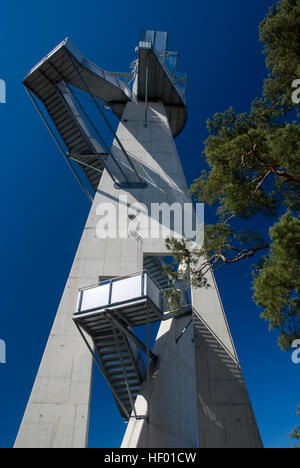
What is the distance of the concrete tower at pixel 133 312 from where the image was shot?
1113 centimetres

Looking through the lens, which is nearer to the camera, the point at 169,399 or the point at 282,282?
the point at 282,282

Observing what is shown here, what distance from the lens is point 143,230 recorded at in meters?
16.2

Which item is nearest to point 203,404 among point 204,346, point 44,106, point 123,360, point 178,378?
point 178,378

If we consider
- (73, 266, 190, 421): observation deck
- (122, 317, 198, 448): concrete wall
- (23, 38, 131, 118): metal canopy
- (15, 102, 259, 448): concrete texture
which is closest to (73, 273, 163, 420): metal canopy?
(73, 266, 190, 421): observation deck

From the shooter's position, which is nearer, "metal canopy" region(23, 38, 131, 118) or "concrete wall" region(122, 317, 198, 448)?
"concrete wall" region(122, 317, 198, 448)

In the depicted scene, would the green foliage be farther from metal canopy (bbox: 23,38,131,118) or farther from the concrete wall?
metal canopy (bbox: 23,38,131,118)

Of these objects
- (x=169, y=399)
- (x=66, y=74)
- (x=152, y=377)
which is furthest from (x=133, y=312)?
(x=66, y=74)

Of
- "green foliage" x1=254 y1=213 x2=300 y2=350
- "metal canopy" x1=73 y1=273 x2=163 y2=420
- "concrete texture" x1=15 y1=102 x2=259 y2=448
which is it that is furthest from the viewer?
"concrete texture" x1=15 y1=102 x2=259 y2=448

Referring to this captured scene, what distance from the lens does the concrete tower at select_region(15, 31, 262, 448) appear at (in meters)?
11.1

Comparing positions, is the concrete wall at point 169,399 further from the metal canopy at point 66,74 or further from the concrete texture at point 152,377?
the metal canopy at point 66,74

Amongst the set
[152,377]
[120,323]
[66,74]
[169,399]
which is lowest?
[169,399]

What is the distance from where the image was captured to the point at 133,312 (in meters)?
11.1

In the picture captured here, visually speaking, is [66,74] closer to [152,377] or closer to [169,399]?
[152,377]
